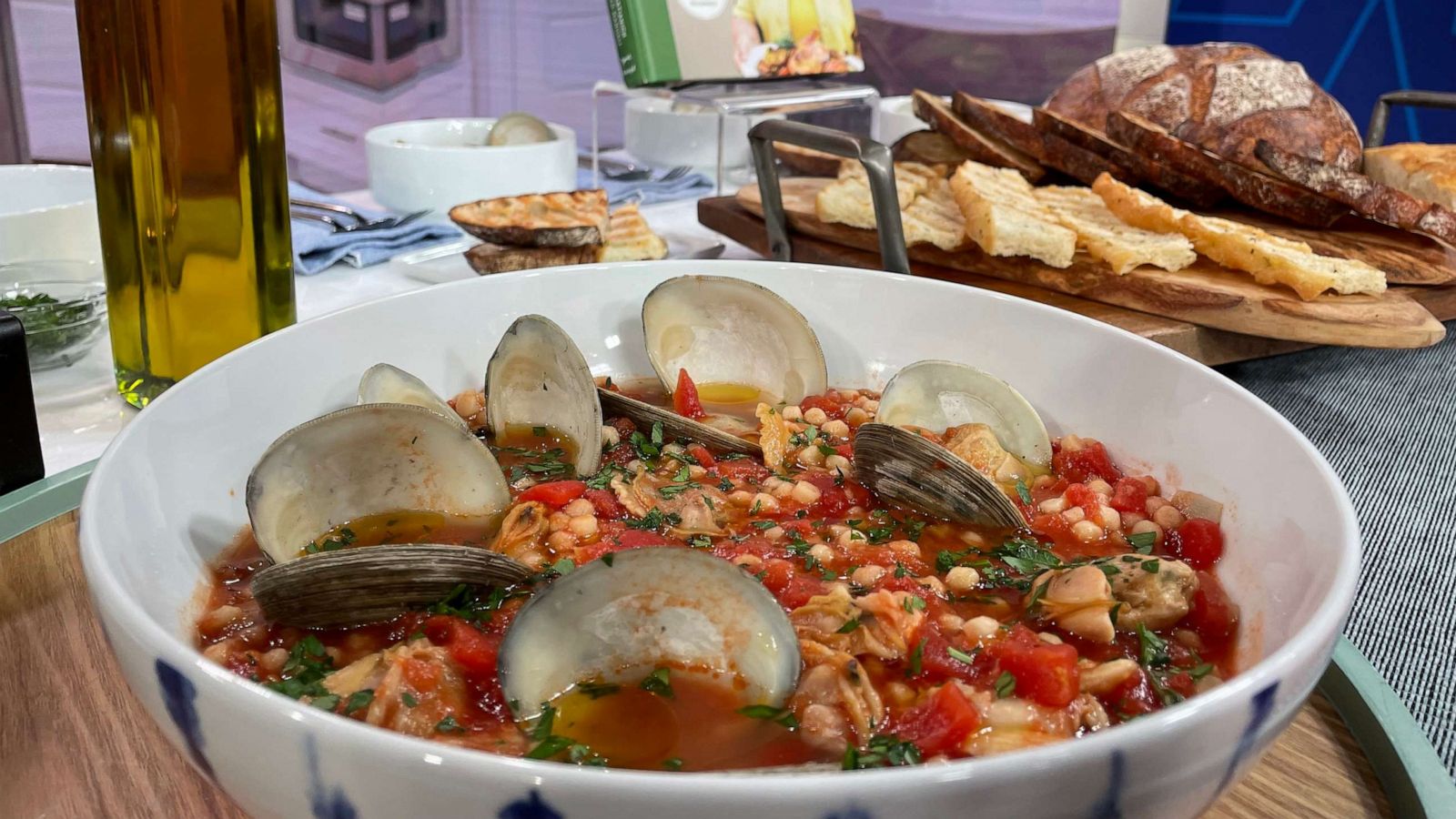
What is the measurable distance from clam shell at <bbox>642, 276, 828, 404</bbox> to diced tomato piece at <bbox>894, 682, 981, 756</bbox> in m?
0.93

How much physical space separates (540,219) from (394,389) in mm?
1236

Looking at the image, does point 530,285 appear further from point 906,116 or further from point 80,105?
point 80,105

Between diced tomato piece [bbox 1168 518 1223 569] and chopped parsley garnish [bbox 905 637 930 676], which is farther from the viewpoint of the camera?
diced tomato piece [bbox 1168 518 1223 569]

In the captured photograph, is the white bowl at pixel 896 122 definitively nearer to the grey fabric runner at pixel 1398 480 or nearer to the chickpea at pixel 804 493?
the grey fabric runner at pixel 1398 480

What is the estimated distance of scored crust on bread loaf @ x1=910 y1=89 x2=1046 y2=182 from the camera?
3.47m

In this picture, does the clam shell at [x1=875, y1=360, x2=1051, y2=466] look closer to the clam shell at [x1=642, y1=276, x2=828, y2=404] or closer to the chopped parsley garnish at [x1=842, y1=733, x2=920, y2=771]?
the clam shell at [x1=642, y1=276, x2=828, y2=404]

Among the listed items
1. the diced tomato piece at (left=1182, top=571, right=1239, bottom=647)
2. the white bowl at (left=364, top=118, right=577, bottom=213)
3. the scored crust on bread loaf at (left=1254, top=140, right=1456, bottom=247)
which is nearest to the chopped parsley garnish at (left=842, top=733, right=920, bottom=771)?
the diced tomato piece at (left=1182, top=571, right=1239, bottom=647)

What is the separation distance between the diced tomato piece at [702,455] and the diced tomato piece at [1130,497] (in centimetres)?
60

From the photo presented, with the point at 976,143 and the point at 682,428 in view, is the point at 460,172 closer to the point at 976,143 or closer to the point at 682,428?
the point at 976,143

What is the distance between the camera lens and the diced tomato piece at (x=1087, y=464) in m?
1.62

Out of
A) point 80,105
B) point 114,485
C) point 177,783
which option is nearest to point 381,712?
point 177,783

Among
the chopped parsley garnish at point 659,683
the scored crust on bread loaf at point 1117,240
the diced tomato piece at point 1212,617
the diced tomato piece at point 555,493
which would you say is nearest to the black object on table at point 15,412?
the diced tomato piece at point 555,493

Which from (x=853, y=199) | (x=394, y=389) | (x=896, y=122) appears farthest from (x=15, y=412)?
(x=896, y=122)

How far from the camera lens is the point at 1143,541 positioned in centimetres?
146
